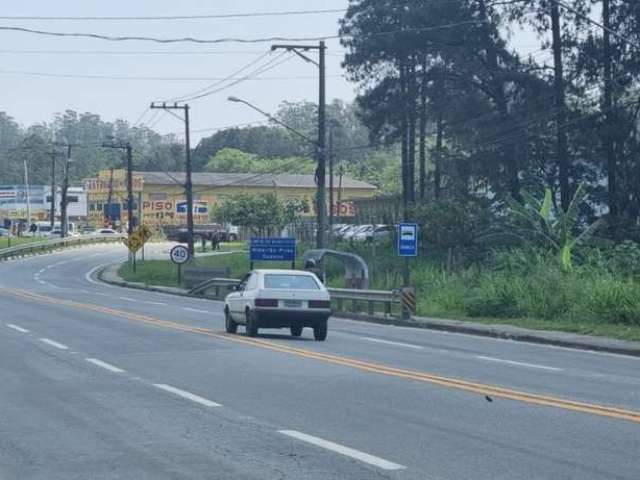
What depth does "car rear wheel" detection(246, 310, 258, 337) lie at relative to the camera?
27391 mm

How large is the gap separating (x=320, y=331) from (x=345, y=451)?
16.5 metres

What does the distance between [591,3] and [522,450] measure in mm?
45047

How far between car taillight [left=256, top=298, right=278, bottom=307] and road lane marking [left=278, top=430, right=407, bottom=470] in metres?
14.9

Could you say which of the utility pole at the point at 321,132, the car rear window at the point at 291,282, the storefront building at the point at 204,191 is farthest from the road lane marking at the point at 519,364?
the storefront building at the point at 204,191

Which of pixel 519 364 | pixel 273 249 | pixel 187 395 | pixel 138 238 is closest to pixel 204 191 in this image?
pixel 138 238

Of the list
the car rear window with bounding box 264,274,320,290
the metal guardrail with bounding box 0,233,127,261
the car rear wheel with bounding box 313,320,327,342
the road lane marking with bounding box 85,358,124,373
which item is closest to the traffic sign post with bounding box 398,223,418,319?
the car rear window with bounding box 264,274,320,290

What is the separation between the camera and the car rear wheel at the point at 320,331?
27438mm

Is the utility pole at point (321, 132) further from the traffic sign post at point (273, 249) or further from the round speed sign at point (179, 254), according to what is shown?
the round speed sign at point (179, 254)

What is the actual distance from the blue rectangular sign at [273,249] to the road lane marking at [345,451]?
41.5 metres

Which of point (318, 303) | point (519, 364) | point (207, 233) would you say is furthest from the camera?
point (207, 233)

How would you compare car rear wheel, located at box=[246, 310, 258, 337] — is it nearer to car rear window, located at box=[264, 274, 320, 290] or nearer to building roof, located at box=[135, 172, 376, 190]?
car rear window, located at box=[264, 274, 320, 290]

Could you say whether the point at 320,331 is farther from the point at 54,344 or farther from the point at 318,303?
the point at 54,344

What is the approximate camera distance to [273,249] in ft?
177

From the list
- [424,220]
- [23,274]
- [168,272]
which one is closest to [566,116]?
[424,220]
